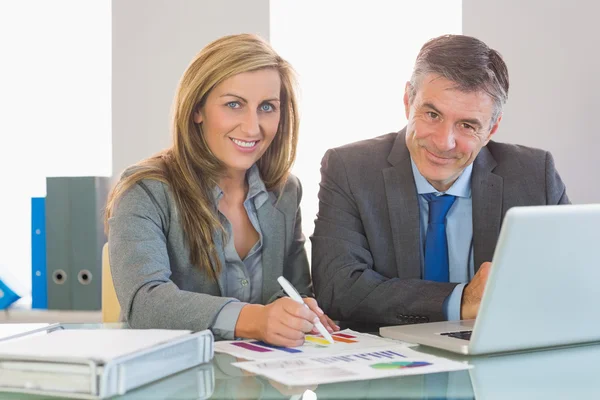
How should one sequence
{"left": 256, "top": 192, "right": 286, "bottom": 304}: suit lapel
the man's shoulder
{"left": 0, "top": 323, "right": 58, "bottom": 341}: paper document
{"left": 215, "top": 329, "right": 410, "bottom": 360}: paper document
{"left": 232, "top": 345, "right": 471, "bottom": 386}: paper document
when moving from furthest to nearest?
the man's shoulder
{"left": 256, "top": 192, "right": 286, "bottom": 304}: suit lapel
{"left": 0, "top": 323, "right": 58, "bottom": 341}: paper document
{"left": 215, "top": 329, "right": 410, "bottom": 360}: paper document
{"left": 232, "top": 345, "right": 471, "bottom": 386}: paper document

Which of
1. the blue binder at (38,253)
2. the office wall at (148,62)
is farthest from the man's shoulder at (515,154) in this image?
the blue binder at (38,253)

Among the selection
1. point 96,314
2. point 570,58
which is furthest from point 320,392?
point 570,58

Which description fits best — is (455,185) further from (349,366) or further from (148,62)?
(148,62)

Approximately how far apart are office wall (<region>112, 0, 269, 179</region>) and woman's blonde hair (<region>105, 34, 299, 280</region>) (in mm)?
1291

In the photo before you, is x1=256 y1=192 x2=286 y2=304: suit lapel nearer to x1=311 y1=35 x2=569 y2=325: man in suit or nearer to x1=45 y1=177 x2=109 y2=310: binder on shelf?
x1=311 y1=35 x2=569 y2=325: man in suit

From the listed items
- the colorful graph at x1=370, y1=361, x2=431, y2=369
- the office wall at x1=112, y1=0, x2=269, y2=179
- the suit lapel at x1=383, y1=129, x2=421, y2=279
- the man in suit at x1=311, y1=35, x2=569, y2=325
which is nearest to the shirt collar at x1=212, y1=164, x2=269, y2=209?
the man in suit at x1=311, y1=35, x2=569, y2=325

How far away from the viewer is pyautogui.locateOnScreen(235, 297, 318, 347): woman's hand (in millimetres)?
1374

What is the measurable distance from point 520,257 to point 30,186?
2784mm

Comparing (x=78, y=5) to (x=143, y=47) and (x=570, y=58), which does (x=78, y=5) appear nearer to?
(x=143, y=47)

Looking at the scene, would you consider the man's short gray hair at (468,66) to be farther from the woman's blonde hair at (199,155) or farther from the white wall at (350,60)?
the white wall at (350,60)

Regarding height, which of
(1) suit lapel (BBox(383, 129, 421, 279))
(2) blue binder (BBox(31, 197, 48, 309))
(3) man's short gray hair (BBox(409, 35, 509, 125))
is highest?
(3) man's short gray hair (BBox(409, 35, 509, 125))

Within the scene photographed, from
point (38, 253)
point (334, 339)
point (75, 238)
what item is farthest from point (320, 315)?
point (38, 253)

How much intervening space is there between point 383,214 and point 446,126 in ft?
0.94

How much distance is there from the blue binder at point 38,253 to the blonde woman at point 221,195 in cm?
124
